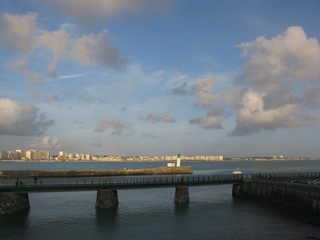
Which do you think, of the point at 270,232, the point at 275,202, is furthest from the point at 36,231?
the point at 275,202

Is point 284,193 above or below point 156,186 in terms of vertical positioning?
below

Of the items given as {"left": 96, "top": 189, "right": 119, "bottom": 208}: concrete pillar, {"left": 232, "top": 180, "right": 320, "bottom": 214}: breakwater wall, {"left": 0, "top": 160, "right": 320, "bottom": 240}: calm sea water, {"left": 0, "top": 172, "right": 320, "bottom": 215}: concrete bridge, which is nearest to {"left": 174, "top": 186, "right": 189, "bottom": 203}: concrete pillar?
{"left": 0, "top": 172, "right": 320, "bottom": 215}: concrete bridge

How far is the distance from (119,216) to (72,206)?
42.1ft

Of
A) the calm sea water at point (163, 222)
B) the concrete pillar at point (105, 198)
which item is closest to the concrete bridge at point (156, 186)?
the concrete pillar at point (105, 198)

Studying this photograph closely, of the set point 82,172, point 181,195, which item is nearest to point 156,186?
point 181,195

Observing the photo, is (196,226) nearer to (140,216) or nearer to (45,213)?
(140,216)

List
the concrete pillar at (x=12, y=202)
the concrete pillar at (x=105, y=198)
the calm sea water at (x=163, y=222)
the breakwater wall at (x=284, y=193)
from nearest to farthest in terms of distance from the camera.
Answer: the calm sea water at (x=163, y=222) → the breakwater wall at (x=284, y=193) → the concrete pillar at (x=12, y=202) → the concrete pillar at (x=105, y=198)

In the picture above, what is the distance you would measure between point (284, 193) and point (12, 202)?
130 ft

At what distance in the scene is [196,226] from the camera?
34.0 metres

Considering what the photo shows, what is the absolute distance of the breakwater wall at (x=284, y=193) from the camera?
125 ft

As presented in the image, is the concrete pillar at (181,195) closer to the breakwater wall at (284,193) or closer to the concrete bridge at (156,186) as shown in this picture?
the concrete bridge at (156,186)

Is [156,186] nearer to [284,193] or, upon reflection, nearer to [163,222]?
[163,222]

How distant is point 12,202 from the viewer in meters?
39.5

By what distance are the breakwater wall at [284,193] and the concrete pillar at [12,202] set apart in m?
37.8
